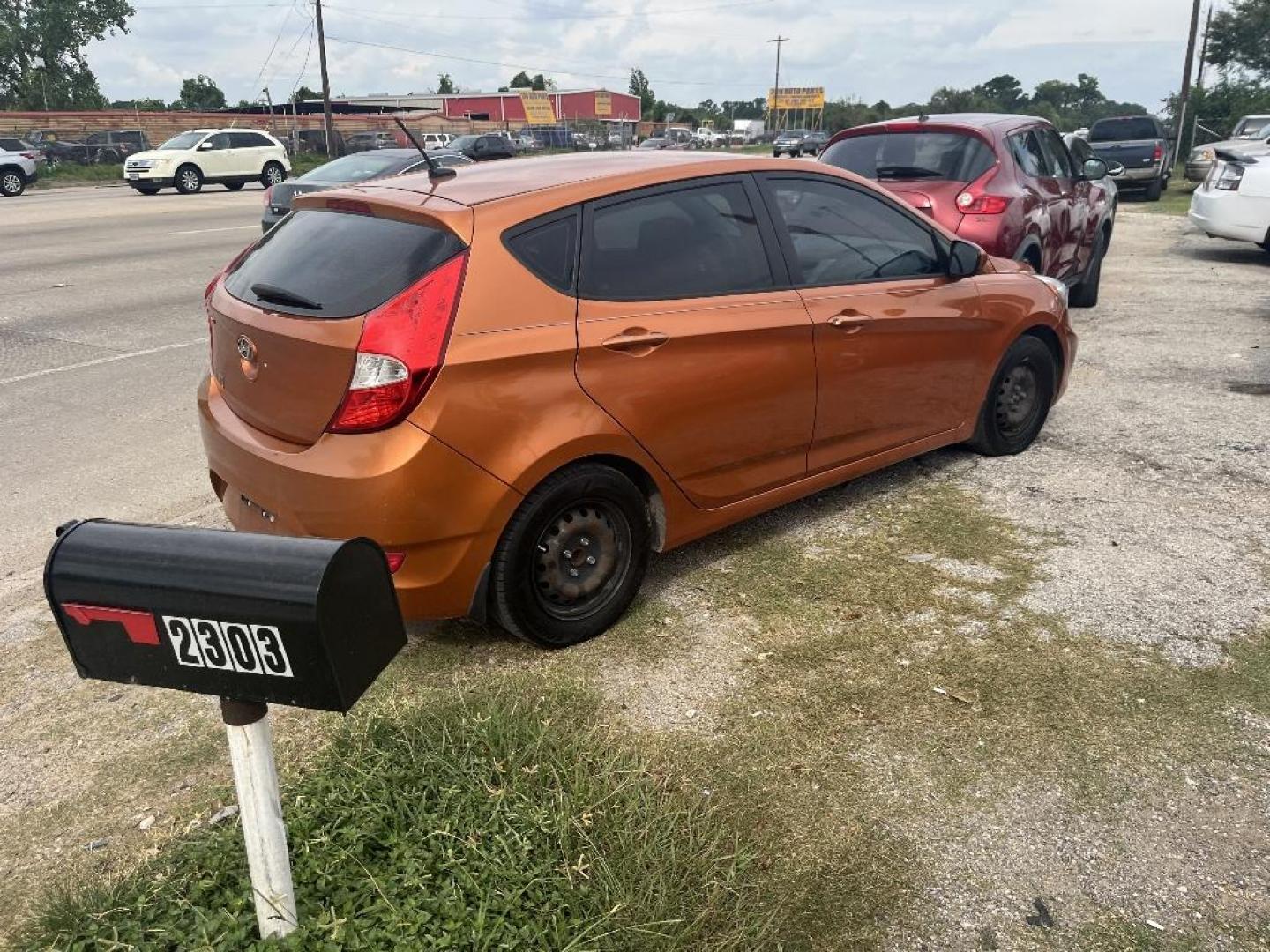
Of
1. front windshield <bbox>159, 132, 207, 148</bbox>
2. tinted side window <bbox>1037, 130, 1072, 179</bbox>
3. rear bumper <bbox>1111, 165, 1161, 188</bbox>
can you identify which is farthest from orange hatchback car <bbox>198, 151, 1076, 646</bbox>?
front windshield <bbox>159, 132, 207, 148</bbox>

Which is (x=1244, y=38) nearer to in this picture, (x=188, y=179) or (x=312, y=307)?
(x=188, y=179)

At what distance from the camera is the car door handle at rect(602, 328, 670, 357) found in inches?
134

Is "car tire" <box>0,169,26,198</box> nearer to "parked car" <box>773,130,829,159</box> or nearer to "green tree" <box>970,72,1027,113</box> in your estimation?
"parked car" <box>773,130,829,159</box>

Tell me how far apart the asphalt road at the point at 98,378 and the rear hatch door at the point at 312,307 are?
164 centimetres

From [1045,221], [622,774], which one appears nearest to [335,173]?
[1045,221]

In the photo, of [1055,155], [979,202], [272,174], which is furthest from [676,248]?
[272,174]

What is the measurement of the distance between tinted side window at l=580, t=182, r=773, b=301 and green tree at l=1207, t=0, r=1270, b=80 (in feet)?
157

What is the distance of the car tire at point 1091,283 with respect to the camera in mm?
9523

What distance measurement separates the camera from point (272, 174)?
28766mm

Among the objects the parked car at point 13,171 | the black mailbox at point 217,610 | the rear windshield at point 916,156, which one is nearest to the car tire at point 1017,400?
the rear windshield at point 916,156

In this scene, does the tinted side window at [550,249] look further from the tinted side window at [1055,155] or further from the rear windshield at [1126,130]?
the rear windshield at [1126,130]

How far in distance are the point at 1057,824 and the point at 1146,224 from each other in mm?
17097

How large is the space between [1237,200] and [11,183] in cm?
2814

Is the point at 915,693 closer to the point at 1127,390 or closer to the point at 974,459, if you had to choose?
the point at 974,459
